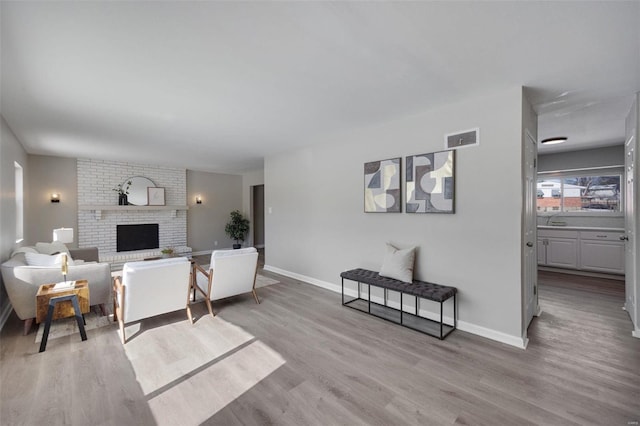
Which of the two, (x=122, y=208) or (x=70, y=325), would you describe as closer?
(x=70, y=325)

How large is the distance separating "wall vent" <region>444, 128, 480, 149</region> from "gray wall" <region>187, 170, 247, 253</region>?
7.00m

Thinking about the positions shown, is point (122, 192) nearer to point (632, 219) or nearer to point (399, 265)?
point (399, 265)

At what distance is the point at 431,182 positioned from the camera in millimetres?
3168

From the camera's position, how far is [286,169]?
530 centimetres

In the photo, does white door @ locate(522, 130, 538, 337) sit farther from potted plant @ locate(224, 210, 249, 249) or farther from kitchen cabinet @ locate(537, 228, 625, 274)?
potted plant @ locate(224, 210, 249, 249)

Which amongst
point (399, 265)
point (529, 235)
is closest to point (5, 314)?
point (399, 265)

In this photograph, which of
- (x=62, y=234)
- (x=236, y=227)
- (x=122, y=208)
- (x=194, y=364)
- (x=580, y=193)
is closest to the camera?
(x=194, y=364)

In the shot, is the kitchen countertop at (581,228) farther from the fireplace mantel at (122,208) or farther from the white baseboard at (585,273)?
the fireplace mantel at (122,208)

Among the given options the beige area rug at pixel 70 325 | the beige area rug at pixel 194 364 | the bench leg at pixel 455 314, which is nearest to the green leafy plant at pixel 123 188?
the beige area rug at pixel 70 325

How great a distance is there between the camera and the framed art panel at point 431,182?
119 inches

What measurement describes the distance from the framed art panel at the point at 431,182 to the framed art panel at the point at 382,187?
0.52 feet

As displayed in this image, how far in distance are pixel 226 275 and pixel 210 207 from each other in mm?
5280

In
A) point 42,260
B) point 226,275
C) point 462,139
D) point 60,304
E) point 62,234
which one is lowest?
point 60,304

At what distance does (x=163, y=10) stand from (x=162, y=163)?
6013mm
